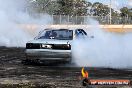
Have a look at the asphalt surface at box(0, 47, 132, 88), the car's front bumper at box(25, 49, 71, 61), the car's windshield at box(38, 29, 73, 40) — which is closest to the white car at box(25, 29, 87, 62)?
the car's front bumper at box(25, 49, 71, 61)

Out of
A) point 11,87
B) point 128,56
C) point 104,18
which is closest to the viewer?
point 11,87

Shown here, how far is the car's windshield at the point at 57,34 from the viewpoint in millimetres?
14984

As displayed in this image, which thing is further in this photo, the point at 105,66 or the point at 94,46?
the point at 94,46

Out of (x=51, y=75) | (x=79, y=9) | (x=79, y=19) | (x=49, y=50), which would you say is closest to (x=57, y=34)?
(x=49, y=50)

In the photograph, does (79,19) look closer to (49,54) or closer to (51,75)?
(49,54)

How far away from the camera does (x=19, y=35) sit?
29.8 metres

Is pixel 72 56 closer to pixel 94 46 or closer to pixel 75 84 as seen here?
pixel 94 46

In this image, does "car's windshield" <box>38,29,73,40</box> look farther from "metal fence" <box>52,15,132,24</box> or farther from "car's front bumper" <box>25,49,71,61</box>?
"metal fence" <box>52,15,132,24</box>

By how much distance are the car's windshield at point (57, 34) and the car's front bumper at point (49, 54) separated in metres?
1.07

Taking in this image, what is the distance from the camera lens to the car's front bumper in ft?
45.3

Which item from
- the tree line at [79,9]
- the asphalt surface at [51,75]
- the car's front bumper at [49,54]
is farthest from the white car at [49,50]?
the tree line at [79,9]

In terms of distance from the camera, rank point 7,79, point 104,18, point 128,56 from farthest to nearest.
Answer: point 104,18 < point 128,56 < point 7,79

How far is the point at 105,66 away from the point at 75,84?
14.7 feet

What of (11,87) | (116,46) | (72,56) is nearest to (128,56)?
(116,46)
